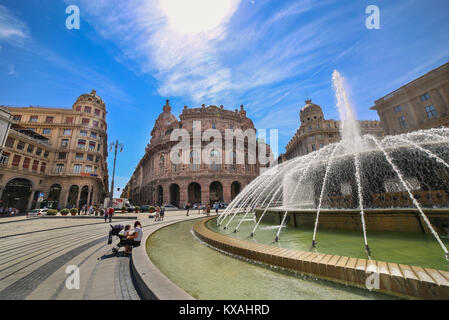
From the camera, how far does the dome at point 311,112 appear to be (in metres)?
47.7

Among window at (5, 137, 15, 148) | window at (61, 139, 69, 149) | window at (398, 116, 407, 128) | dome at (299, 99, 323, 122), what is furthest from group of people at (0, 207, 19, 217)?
dome at (299, 99, 323, 122)

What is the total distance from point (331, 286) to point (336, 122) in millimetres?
49521

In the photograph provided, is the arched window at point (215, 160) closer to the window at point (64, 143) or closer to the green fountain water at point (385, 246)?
the window at point (64, 143)

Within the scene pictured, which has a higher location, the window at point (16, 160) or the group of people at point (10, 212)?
the window at point (16, 160)

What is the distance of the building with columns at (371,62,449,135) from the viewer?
24.8m

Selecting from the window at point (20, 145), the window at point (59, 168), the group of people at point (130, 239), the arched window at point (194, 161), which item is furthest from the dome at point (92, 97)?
the group of people at point (130, 239)

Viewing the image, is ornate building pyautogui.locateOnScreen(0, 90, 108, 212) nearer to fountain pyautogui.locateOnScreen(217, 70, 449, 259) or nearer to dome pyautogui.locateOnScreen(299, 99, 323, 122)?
fountain pyautogui.locateOnScreen(217, 70, 449, 259)

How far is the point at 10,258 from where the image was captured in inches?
188

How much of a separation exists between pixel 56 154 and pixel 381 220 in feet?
159

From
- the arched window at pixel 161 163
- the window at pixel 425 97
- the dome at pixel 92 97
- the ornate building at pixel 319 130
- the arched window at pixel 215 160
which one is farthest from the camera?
the ornate building at pixel 319 130

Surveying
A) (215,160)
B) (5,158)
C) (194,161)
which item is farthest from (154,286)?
(5,158)

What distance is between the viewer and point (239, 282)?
2.94m

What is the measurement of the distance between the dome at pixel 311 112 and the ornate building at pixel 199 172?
18547mm
